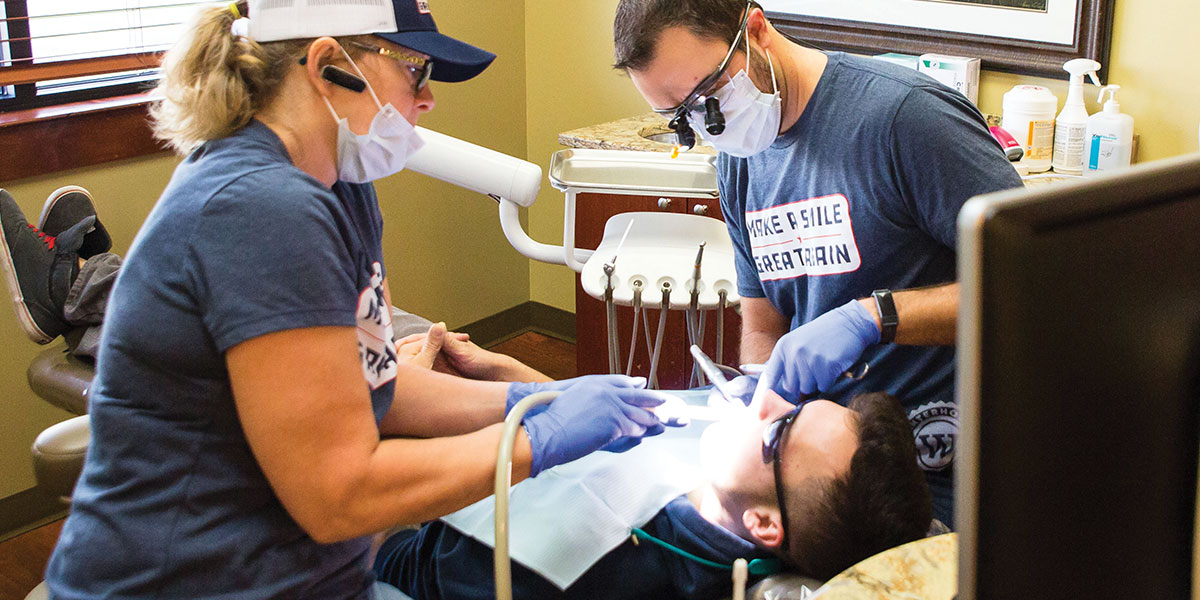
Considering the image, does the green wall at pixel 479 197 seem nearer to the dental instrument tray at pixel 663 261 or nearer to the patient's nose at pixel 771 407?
the dental instrument tray at pixel 663 261

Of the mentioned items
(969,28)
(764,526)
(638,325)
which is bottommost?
(638,325)

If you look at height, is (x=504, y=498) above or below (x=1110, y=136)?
below

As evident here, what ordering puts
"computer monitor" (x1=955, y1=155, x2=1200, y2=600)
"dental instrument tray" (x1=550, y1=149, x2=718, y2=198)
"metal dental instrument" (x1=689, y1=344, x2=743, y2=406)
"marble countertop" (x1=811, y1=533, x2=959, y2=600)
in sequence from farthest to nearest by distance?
"dental instrument tray" (x1=550, y1=149, x2=718, y2=198)
"metal dental instrument" (x1=689, y1=344, x2=743, y2=406)
"marble countertop" (x1=811, y1=533, x2=959, y2=600)
"computer monitor" (x1=955, y1=155, x2=1200, y2=600)

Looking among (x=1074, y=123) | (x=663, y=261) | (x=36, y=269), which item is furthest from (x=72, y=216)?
(x=1074, y=123)

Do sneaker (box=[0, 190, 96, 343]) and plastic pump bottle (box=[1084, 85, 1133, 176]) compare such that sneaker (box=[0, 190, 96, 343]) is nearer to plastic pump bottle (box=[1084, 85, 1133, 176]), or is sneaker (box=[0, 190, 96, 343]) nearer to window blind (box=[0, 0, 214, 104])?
window blind (box=[0, 0, 214, 104])

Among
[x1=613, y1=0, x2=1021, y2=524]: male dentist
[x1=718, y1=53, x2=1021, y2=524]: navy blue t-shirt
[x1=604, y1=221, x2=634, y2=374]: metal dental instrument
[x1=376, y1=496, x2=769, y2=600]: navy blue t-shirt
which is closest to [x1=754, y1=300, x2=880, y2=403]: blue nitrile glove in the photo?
[x1=613, y1=0, x2=1021, y2=524]: male dentist

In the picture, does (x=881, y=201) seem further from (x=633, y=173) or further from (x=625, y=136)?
(x=625, y=136)

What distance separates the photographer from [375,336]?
49.3 inches

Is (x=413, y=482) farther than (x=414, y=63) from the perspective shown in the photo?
No

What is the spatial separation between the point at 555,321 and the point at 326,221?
109 inches

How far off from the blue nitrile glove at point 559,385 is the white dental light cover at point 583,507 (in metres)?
0.15

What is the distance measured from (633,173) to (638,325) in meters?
0.90

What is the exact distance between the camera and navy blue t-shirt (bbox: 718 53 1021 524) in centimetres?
139

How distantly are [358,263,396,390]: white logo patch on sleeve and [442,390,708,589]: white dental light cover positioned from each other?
28 cm
